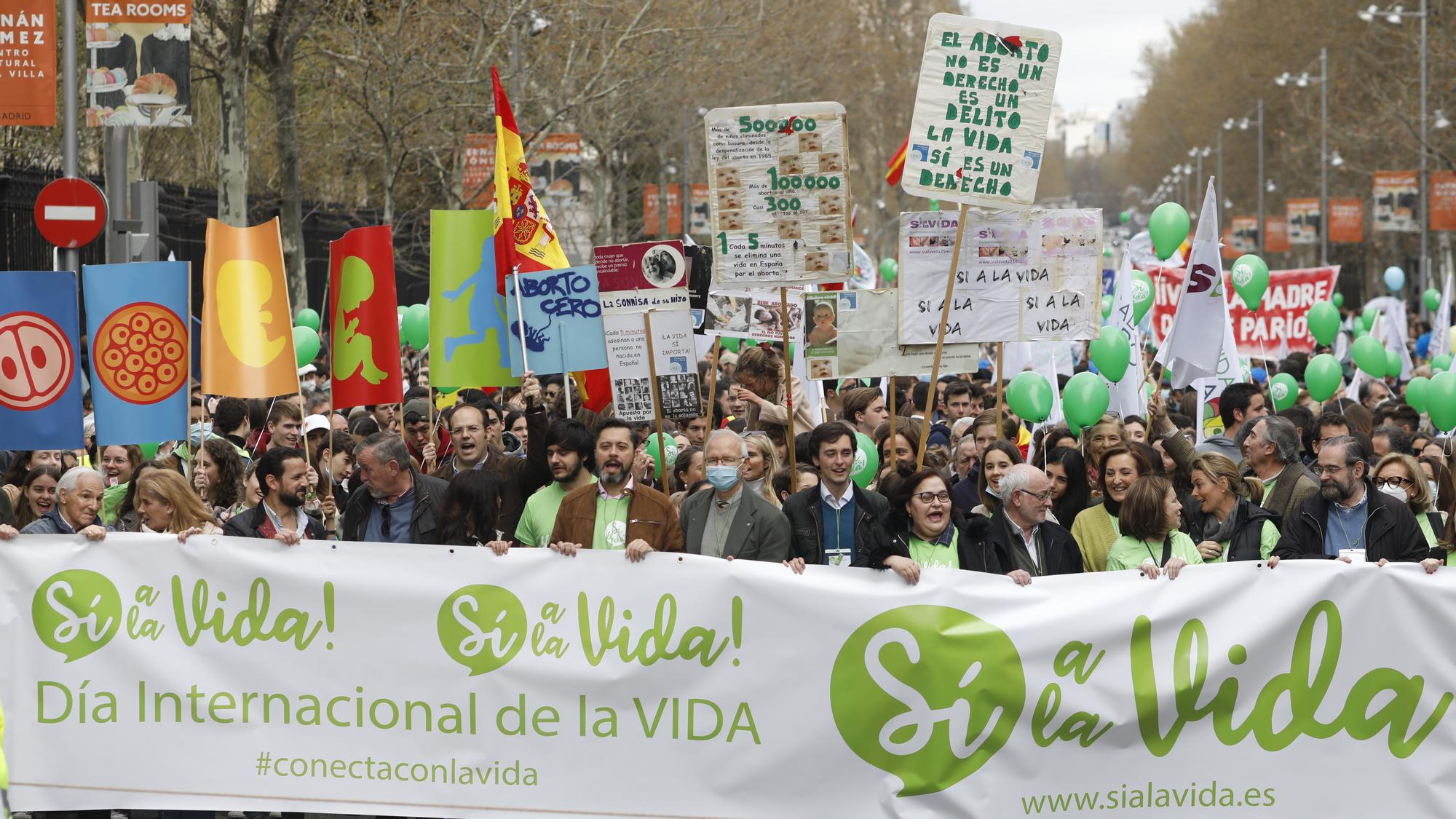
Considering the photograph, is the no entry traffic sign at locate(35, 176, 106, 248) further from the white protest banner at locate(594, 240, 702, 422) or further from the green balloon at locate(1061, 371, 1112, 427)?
the green balloon at locate(1061, 371, 1112, 427)

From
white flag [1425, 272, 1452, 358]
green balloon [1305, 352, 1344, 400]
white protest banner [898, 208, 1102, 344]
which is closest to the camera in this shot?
white protest banner [898, 208, 1102, 344]

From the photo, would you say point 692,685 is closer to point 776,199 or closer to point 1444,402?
point 776,199

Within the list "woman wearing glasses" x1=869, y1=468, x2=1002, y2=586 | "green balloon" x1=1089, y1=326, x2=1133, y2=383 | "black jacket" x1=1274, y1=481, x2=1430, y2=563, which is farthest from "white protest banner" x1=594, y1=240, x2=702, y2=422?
"green balloon" x1=1089, y1=326, x2=1133, y2=383

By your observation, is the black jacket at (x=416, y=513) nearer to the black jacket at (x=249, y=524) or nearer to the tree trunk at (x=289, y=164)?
the black jacket at (x=249, y=524)

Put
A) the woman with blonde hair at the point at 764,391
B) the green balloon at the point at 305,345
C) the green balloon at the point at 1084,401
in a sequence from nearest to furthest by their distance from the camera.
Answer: the woman with blonde hair at the point at 764,391
the green balloon at the point at 1084,401
the green balloon at the point at 305,345

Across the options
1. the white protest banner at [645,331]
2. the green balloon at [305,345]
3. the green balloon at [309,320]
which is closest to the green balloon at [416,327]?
the green balloon at [305,345]

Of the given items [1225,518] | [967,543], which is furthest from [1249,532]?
[967,543]

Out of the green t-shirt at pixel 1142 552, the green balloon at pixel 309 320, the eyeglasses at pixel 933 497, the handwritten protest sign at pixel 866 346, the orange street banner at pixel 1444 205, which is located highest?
the orange street banner at pixel 1444 205

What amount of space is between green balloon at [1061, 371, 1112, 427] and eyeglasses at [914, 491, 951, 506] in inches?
158

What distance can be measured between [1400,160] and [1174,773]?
157 ft

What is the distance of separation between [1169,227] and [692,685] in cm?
844

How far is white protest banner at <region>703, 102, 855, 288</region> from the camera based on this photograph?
8.10m

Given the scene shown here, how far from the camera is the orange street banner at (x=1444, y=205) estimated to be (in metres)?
38.0

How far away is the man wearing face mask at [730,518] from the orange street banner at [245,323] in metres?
2.12
